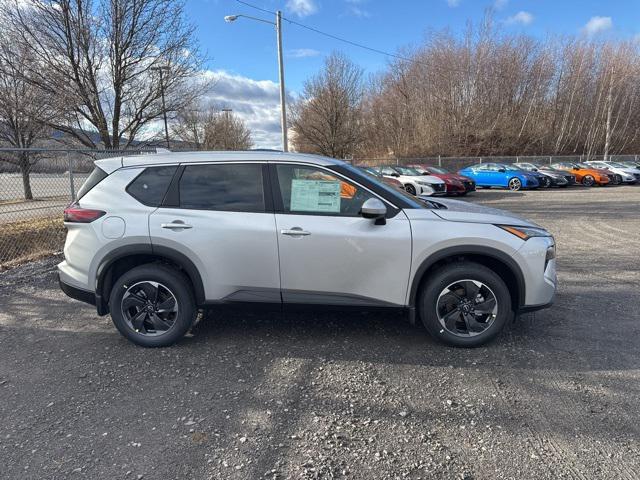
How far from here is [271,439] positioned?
8.46 feet

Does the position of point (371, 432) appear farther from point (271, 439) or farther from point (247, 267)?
point (247, 267)

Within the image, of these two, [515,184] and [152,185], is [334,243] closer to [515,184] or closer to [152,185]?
[152,185]

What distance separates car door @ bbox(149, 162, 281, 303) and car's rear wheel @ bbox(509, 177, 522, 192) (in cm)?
2080

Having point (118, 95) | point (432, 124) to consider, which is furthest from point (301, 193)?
point (432, 124)

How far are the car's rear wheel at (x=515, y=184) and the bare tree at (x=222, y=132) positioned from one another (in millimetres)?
18593

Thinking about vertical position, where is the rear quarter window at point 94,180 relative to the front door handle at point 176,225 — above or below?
above

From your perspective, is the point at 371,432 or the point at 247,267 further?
the point at 247,267

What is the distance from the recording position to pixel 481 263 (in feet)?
12.2

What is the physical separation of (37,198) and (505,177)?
820 inches

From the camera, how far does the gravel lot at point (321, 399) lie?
2.38 m

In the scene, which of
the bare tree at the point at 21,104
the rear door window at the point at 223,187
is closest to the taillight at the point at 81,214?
the rear door window at the point at 223,187

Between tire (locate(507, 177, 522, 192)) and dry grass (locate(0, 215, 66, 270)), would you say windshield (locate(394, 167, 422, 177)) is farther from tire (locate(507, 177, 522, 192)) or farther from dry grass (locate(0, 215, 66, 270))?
dry grass (locate(0, 215, 66, 270))

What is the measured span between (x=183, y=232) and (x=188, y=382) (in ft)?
4.11

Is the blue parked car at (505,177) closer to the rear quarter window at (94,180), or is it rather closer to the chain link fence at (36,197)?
the chain link fence at (36,197)
